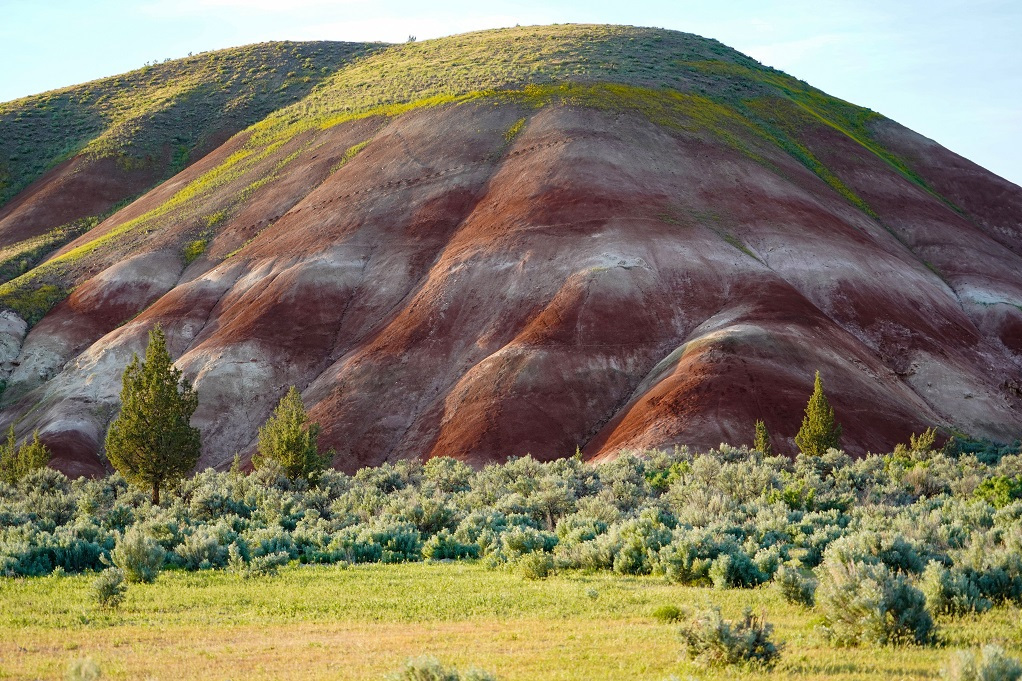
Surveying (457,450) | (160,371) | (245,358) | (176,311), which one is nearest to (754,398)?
(457,450)

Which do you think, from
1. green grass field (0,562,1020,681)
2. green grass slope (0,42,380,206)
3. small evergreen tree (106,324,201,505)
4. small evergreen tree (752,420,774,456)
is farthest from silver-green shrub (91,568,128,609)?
green grass slope (0,42,380,206)

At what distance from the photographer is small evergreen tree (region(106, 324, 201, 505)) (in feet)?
110

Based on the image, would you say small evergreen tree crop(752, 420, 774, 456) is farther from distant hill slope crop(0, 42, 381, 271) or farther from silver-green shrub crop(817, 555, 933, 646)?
distant hill slope crop(0, 42, 381, 271)

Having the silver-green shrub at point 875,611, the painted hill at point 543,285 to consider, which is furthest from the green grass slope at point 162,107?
the silver-green shrub at point 875,611

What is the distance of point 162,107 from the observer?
353ft

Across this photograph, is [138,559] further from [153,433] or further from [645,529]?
[153,433]

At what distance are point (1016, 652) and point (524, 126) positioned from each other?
208 feet

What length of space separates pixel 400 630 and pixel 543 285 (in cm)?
4061

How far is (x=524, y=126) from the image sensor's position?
7038cm

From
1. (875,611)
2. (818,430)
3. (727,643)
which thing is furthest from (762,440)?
(727,643)

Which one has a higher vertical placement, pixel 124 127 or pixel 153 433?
pixel 124 127

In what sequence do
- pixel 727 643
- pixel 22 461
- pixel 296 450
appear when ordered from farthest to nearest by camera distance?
pixel 22 461 → pixel 296 450 → pixel 727 643

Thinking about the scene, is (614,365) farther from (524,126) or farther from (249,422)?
(524,126)

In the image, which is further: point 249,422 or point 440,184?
point 440,184
